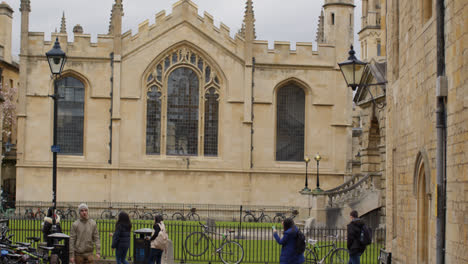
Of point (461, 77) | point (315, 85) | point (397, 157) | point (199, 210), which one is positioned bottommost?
point (199, 210)

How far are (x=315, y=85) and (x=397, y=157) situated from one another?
80.0ft

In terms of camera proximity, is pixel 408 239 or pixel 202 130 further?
A: pixel 202 130

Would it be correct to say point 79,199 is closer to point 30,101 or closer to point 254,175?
point 30,101

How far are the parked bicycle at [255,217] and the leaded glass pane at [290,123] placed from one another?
3.35m

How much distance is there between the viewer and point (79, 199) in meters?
40.4

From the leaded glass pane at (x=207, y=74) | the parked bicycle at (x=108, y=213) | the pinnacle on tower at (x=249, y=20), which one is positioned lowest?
the parked bicycle at (x=108, y=213)

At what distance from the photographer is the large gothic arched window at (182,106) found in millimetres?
41625

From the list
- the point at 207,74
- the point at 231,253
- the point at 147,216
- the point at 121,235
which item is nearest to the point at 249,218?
the point at 147,216

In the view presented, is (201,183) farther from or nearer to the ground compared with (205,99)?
nearer to the ground

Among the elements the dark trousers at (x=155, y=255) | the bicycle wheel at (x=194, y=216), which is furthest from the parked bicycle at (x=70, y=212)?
the dark trousers at (x=155, y=255)

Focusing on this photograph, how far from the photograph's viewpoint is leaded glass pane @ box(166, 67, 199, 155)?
41.8 m

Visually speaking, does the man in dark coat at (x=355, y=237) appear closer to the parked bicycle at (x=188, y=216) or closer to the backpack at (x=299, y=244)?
the backpack at (x=299, y=244)

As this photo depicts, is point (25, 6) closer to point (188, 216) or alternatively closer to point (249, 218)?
point (188, 216)

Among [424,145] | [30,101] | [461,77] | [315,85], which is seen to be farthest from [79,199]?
[461,77]
